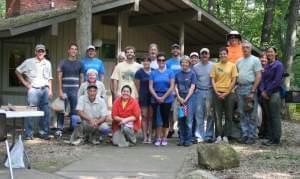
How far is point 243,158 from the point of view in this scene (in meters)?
8.33

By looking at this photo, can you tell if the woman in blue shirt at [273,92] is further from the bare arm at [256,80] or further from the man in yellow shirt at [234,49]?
the man in yellow shirt at [234,49]

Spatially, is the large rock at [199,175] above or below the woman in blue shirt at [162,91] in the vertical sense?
below

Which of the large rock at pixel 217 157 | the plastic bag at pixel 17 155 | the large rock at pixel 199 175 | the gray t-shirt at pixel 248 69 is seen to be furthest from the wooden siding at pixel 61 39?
the large rock at pixel 199 175

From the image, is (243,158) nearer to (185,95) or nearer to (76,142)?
(185,95)

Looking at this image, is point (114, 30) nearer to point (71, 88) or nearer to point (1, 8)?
point (71, 88)

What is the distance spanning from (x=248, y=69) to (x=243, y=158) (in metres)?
2.19

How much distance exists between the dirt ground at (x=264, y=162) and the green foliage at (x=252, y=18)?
16.1 m

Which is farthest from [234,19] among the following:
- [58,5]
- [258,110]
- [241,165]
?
[241,165]

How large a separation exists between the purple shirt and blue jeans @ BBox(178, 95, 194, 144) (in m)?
1.44

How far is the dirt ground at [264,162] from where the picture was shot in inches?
281

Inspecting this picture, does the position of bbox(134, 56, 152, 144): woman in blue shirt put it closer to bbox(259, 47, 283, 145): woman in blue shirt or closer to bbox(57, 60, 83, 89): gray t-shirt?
bbox(57, 60, 83, 89): gray t-shirt

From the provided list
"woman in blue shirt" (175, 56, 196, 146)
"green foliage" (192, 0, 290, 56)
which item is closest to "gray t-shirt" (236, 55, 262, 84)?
"woman in blue shirt" (175, 56, 196, 146)

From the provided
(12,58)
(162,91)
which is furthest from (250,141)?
(12,58)

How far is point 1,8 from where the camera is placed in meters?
49.8
